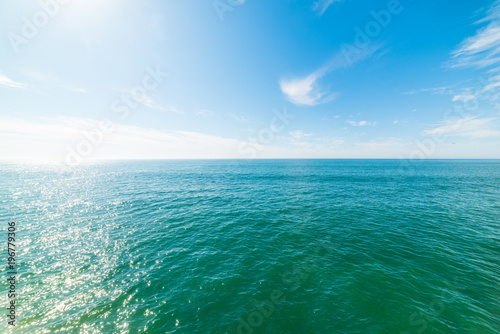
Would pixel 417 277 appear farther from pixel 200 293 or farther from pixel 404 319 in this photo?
pixel 200 293

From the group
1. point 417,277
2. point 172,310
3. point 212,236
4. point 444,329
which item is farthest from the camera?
point 212,236

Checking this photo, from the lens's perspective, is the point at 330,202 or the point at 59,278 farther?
the point at 330,202

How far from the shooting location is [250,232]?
2303cm

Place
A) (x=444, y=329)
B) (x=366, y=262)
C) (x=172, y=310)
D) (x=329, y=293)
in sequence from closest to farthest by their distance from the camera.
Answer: (x=444, y=329) → (x=172, y=310) → (x=329, y=293) → (x=366, y=262)

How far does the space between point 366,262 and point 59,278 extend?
29463 mm

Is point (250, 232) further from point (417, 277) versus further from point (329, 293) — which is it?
point (417, 277)

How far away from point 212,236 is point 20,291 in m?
16.4

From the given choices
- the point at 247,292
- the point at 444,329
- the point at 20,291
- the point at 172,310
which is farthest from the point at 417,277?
the point at 20,291
